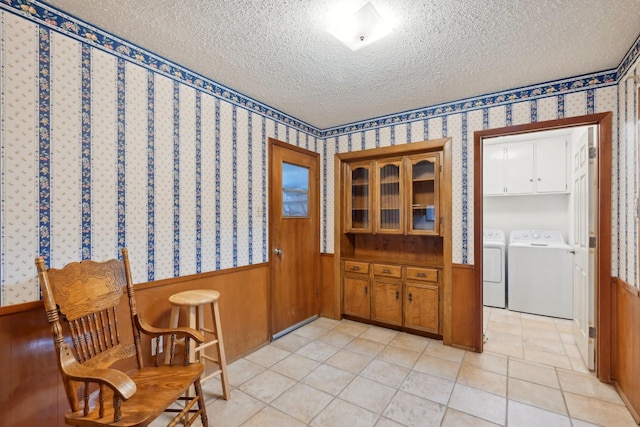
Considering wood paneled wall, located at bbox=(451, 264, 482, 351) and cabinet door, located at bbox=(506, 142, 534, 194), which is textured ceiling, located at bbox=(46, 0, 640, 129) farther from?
cabinet door, located at bbox=(506, 142, 534, 194)

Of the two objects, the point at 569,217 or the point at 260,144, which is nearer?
the point at 260,144

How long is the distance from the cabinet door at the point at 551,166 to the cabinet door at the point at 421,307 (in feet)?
7.89

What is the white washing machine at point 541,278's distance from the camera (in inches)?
141

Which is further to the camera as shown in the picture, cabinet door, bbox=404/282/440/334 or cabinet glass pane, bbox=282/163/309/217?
cabinet glass pane, bbox=282/163/309/217

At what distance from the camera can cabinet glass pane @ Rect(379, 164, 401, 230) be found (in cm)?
326

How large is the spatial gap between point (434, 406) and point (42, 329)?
94.4 inches

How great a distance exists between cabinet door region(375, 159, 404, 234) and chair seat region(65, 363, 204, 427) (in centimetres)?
233

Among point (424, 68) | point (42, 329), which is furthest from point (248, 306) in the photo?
point (424, 68)

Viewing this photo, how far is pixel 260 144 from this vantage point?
2906 mm

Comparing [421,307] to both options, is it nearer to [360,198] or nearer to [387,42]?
[360,198]

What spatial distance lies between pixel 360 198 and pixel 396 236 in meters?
0.64

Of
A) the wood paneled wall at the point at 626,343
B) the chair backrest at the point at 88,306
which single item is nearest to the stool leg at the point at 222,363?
the chair backrest at the point at 88,306

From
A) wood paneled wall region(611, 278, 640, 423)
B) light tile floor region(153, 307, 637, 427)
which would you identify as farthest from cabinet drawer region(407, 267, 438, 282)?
wood paneled wall region(611, 278, 640, 423)

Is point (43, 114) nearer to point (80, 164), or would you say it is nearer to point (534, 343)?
point (80, 164)
